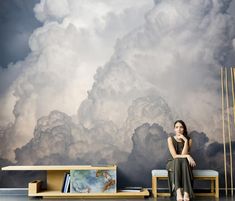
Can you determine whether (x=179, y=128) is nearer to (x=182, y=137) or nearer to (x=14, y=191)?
(x=182, y=137)

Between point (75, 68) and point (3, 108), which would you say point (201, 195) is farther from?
point (3, 108)

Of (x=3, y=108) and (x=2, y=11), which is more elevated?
(x=2, y=11)

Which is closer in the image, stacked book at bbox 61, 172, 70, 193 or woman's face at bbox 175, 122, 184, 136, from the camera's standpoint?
stacked book at bbox 61, 172, 70, 193

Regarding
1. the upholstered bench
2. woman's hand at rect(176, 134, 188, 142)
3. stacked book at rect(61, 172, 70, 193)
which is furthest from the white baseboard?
woman's hand at rect(176, 134, 188, 142)

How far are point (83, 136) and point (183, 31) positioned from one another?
197 cm

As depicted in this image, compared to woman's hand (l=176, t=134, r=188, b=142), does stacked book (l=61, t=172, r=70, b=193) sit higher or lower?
lower

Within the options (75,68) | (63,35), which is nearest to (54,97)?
(75,68)

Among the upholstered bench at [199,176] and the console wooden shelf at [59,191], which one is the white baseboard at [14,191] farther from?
the upholstered bench at [199,176]

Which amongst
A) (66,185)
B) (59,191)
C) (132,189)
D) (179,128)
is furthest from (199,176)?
(59,191)

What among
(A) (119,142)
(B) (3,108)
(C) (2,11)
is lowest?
(A) (119,142)

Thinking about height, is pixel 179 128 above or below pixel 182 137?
above

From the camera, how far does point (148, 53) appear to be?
561 centimetres

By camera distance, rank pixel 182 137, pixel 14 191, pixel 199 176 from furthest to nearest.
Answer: pixel 14 191 < pixel 182 137 < pixel 199 176

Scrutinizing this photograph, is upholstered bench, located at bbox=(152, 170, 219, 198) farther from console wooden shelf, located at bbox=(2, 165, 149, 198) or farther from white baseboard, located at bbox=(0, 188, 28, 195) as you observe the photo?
white baseboard, located at bbox=(0, 188, 28, 195)
